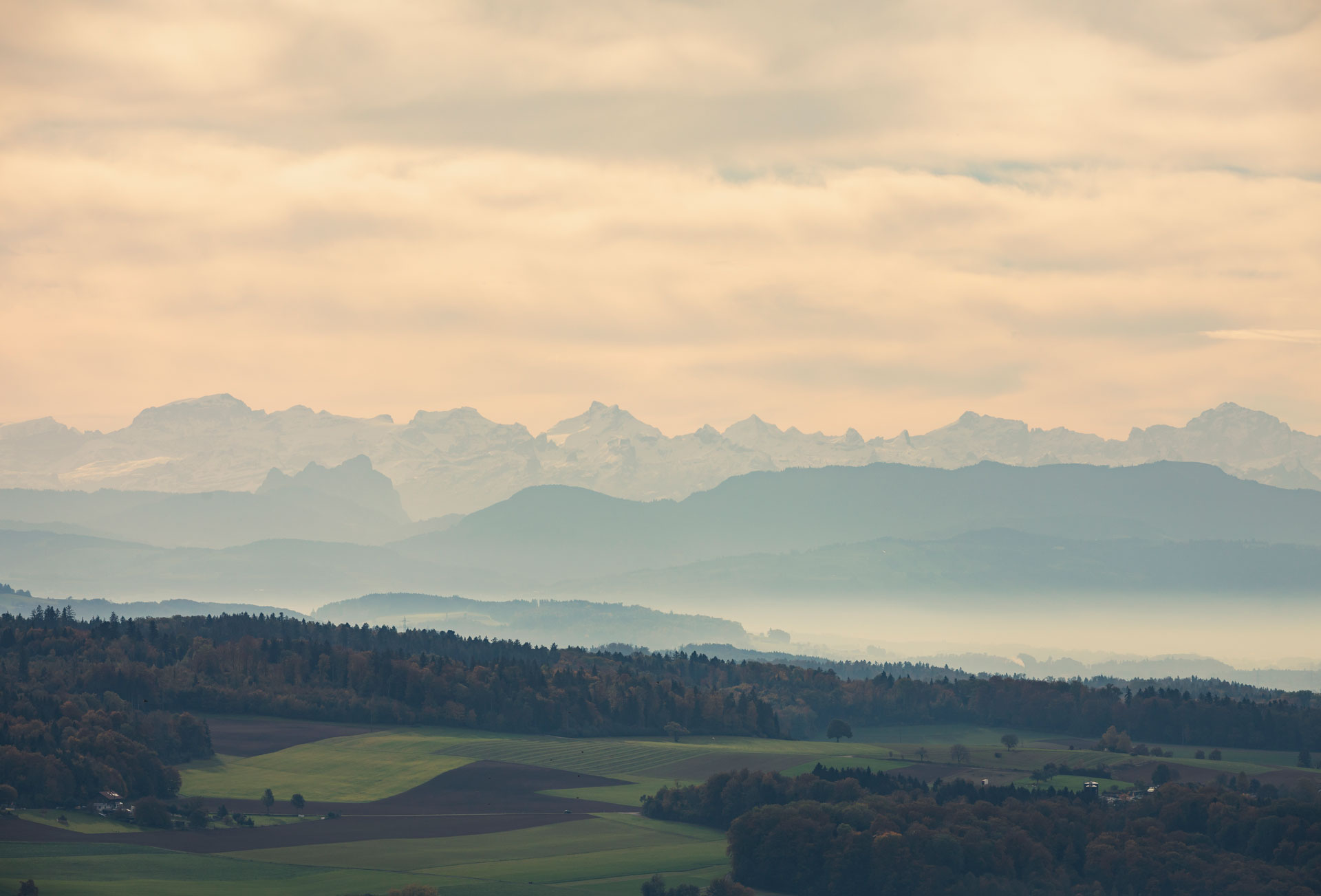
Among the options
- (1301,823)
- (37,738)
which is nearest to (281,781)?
(37,738)

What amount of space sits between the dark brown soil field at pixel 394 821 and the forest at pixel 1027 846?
25782mm

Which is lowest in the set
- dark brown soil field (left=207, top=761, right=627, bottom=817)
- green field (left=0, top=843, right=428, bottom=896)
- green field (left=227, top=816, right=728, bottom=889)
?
green field (left=0, top=843, right=428, bottom=896)

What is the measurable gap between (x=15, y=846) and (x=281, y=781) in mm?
51084

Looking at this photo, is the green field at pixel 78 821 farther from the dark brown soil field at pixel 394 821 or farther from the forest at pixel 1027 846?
the forest at pixel 1027 846

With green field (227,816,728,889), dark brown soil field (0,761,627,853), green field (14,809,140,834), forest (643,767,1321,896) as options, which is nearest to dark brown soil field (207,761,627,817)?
dark brown soil field (0,761,627,853)

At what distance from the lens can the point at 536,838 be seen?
541 feet

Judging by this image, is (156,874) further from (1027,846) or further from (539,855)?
(1027,846)

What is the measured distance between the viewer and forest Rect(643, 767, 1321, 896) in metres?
152

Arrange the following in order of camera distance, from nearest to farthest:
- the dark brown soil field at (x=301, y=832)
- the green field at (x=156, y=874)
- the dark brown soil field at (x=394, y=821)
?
the green field at (x=156, y=874), the dark brown soil field at (x=301, y=832), the dark brown soil field at (x=394, y=821)

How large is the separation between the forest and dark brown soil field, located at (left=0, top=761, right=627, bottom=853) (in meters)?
25.8

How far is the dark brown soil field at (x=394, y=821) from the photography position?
152m

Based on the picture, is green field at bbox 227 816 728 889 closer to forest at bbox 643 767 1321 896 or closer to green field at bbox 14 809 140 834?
forest at bbox 643 767 1321 896

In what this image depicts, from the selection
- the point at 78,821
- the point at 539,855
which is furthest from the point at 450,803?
the point at 78,821

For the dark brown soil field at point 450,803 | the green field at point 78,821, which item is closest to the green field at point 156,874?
the green field at point 78,821
